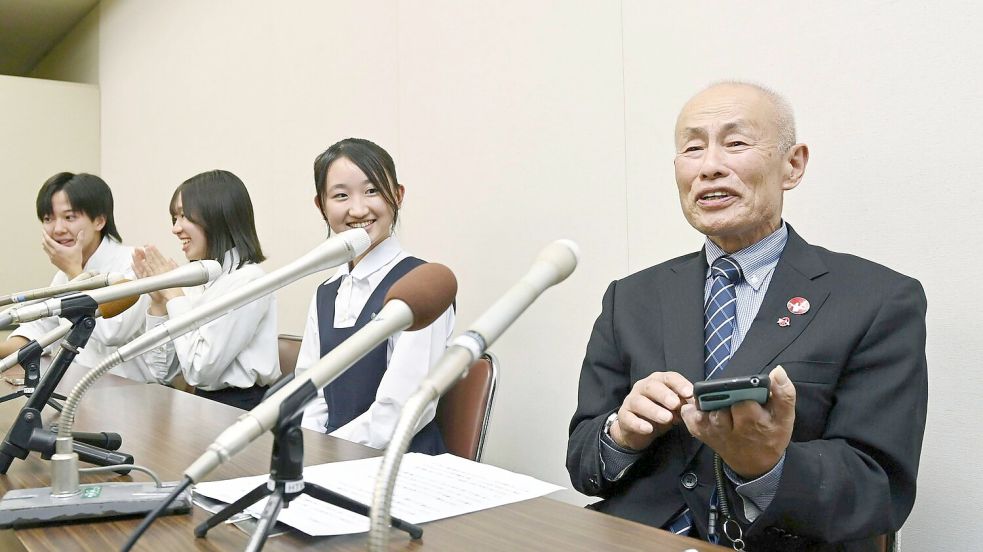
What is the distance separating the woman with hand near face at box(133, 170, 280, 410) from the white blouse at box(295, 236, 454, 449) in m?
0.30

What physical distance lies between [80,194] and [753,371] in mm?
2950

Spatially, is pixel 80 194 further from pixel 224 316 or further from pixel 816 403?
pixel 816 403

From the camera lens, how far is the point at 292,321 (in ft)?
12.1

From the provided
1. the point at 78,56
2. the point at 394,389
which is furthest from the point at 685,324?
the point at 78,56

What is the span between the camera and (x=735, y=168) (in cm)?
138

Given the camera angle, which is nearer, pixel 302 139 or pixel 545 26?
pixel 545 26

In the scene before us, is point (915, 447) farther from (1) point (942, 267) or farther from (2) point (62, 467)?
(2) point (62, 467)

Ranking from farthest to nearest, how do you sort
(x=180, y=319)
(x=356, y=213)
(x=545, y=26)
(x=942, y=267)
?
(x=545, y=26) → (x=356, y=213) → (x=942, y=267) → (x=180, y=319)

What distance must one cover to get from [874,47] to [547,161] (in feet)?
3.16

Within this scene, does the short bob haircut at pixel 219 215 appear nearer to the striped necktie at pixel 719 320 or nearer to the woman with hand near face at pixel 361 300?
the woman with hand near face at pixel 361 300

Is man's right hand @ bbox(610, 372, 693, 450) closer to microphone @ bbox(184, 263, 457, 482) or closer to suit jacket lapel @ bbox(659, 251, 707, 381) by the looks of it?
suit jacket lapel @ bbox(659, 251, 707, 381)

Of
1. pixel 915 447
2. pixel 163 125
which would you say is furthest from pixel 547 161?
pixel 163 125

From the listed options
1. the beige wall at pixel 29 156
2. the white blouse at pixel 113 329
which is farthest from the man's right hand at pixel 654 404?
the beige wall at pixel 29 156

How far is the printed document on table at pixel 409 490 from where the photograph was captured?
3.30 feet
